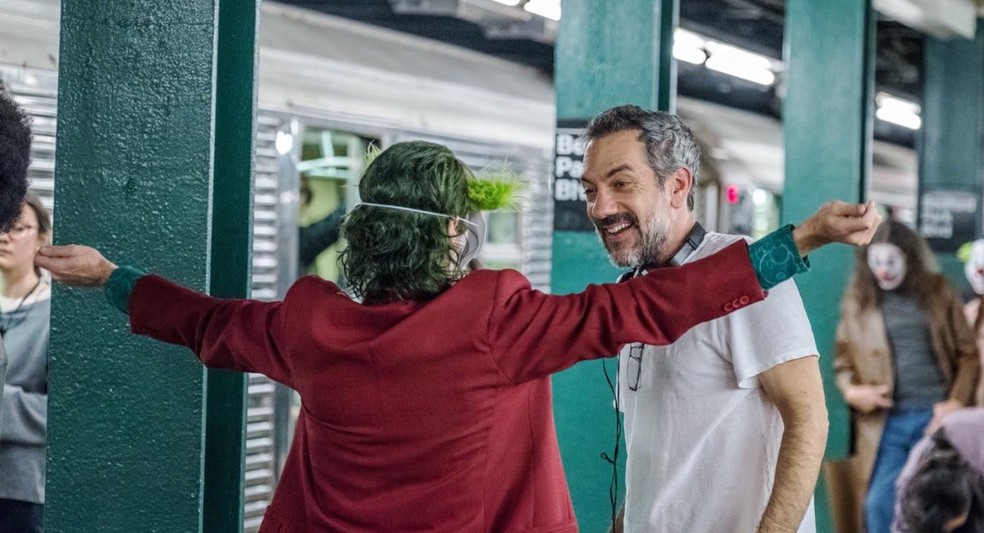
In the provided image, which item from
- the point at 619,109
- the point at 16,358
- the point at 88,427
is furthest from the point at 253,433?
the point at 619,109

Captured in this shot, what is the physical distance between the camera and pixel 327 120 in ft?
21.0

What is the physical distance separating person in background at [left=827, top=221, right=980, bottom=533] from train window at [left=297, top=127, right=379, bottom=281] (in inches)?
103

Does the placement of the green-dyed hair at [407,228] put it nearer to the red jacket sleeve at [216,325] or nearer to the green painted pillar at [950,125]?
the red jacket sleeve at [216,325]

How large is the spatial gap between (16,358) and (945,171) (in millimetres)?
9781

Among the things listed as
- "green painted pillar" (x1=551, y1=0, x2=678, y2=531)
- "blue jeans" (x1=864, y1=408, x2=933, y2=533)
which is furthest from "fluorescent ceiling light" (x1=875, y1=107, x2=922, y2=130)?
"green painted pillar" (x1=551, y1=0, x2=678, y2=531)

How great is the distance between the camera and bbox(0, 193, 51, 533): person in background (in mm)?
4324

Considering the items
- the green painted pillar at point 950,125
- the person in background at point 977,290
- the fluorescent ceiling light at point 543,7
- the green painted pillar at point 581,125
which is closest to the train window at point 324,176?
the green painted pillar at point 581,125

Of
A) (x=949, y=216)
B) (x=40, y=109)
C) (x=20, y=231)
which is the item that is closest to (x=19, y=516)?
(x=20, y=231)

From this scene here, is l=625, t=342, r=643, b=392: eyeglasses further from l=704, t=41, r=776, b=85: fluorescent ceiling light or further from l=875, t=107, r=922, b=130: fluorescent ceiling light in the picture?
l=875, t=107, r=922, b=130: fluorescent ceiling light

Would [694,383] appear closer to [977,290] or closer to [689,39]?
[977,290]

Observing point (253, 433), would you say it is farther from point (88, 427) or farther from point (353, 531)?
point (353, 531)

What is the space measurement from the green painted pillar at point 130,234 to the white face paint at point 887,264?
4385mm

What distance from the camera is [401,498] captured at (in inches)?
80.5

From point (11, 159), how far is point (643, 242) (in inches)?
46.8
